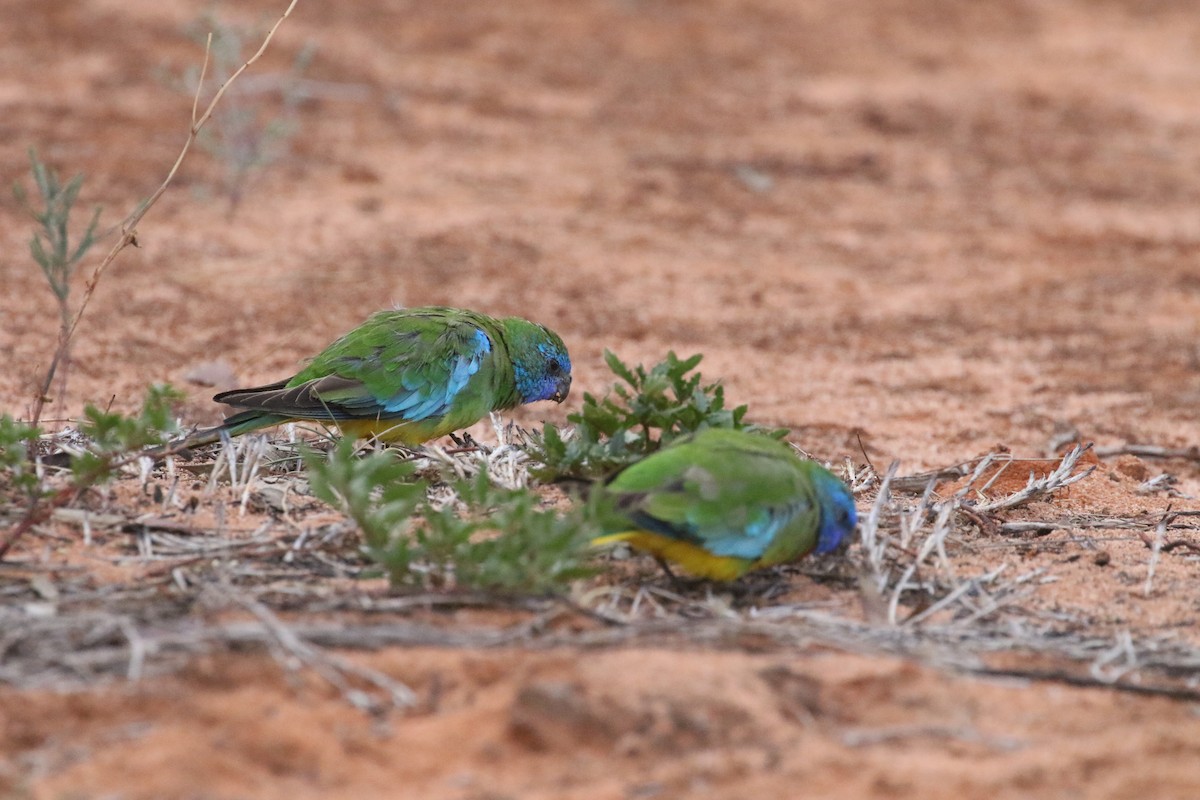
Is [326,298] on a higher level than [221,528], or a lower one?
higher

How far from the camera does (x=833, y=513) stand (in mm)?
3482

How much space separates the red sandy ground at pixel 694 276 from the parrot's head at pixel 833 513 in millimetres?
147

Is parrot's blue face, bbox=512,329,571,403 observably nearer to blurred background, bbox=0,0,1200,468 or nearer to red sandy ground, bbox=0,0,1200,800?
blurred background, bbox=0,0,1200,468

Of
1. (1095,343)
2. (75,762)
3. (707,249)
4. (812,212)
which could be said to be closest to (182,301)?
(707,249)

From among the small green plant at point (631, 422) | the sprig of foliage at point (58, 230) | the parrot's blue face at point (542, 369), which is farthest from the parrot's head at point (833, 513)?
the sprig of foliage at point (58, 230)

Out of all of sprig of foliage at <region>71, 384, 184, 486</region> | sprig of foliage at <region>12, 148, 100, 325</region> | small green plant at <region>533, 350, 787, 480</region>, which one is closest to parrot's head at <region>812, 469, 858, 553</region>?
small green plant at <region>533, 350, 787, 480</region>

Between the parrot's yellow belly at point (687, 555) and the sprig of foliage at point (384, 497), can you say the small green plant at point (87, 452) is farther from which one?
the parrot's yellow belly at point (687, 555)

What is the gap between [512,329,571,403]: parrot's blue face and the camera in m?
5.17

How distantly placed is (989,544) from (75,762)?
237 cm

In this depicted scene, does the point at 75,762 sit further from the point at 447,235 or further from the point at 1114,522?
the point at 447,235

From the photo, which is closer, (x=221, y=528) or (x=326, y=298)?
(x=221, y=528)

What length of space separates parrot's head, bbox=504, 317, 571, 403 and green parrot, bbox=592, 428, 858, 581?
173cm

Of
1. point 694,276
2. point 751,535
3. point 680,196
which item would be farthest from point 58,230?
point 680,196

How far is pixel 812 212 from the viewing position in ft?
31.4
